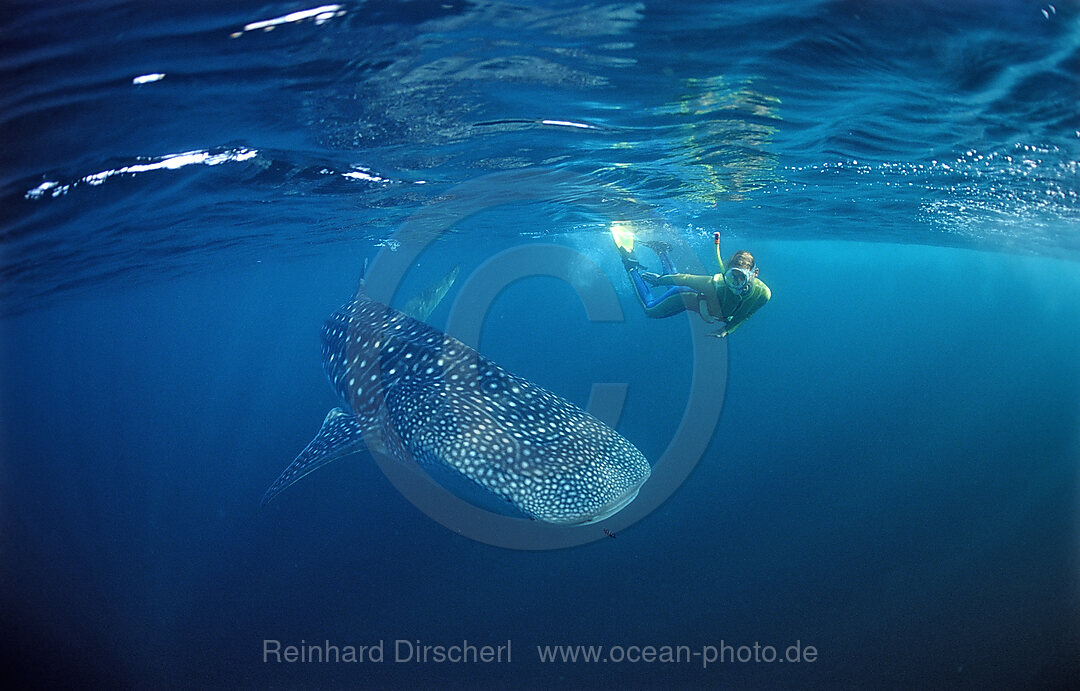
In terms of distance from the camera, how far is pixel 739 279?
708 cm

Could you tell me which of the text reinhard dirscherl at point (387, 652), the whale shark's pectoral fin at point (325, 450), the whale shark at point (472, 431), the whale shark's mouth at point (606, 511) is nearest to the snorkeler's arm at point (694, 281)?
the whale shark at point (472, 431)

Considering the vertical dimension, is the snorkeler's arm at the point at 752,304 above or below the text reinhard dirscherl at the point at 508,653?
above

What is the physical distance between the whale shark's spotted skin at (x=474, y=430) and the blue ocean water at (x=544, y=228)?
3674 mm

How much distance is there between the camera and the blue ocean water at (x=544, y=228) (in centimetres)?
593

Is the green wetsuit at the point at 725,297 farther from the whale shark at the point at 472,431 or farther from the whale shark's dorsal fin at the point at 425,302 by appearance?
the whale shark's dorsal fin at the point at 425,302

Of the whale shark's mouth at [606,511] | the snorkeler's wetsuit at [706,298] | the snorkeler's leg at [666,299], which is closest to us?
the whale shark's mouth at [606,511]

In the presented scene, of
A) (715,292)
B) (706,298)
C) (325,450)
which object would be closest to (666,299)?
(706,298)

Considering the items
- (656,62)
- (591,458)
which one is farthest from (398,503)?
(656,62)

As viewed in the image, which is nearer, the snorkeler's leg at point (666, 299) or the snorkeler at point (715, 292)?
the snorkeler at point (715, 292)

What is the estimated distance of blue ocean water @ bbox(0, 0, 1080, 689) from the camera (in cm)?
593

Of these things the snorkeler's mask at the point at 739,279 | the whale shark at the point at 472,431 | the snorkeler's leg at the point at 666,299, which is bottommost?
the snorkeler's leg at the point at 666,299

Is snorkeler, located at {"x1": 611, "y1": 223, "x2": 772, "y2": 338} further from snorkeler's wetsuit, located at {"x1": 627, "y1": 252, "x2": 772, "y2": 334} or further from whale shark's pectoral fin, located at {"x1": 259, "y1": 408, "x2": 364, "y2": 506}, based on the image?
whale shark's pectoral fin, located at {"x1": 259, "y1": 408, "x2": 364, "y2": 506}

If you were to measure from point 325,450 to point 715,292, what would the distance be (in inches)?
233

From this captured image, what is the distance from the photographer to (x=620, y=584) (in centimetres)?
1145
